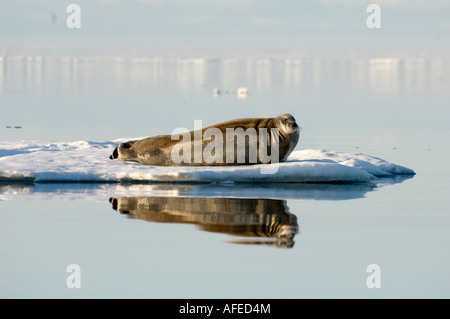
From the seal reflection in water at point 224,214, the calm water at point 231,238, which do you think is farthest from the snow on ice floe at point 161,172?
the seal reflection in water at point 224,214

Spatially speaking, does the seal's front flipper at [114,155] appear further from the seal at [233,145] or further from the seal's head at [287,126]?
the seal's head at [287,126]

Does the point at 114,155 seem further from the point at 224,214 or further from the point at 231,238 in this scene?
the point at 231,238

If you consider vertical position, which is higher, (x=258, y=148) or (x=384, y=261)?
(x=258, y=148)

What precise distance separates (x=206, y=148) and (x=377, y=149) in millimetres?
6048

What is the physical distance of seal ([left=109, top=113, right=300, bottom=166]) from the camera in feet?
45.0

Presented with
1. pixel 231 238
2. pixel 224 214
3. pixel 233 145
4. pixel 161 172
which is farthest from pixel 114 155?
pixel 231 238

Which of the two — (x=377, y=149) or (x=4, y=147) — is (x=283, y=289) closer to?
(x=4, y=147)

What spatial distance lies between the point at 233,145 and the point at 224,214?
11.7ft

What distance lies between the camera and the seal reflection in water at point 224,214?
9289mm

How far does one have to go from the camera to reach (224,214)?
10250mm

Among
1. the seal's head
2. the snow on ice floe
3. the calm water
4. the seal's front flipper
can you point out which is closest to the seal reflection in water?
the calm water

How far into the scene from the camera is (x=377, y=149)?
18.7 metres

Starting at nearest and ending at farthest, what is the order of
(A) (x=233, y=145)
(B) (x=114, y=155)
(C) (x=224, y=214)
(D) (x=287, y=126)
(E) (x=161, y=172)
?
(C) (x=224, y=214), (E) (x=161, y=172), (A) (x=233, y=145), (D) (x=287, y=126), (B) (x=114, y=155)
